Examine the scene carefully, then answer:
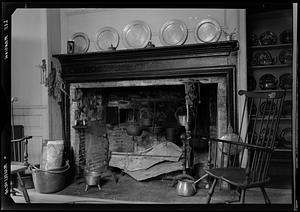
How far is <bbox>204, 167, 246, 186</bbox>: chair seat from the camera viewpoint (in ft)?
5.35

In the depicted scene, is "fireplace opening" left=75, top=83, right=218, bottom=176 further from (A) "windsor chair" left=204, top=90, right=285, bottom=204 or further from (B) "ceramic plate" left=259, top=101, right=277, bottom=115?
(B) "ceramic plate" left=259, top=101, right=277, bottom=115

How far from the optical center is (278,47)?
228cm

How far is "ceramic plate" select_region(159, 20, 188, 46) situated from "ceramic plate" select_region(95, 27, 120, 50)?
0.38 meters

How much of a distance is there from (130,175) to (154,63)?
3.33 feet

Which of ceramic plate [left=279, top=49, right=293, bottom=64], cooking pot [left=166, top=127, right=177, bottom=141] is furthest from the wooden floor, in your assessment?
ceramic plate [left=279, top=49, right=293, bottom=64]

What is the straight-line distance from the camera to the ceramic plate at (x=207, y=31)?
2078 millimetres

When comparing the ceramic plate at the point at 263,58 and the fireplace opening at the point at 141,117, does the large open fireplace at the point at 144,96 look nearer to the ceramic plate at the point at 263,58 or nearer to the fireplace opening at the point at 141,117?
the fireplace opening at the point at 141,117

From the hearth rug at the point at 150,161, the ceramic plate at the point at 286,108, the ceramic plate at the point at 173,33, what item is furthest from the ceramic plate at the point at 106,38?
the ceramic plate at the point at 286,108

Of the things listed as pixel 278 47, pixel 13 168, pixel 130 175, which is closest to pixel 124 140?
pixel 130 175

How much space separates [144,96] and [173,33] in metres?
0.64

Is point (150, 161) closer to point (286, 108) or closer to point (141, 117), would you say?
point (141, 117)

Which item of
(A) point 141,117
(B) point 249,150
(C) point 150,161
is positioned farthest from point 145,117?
(B) point 249,150

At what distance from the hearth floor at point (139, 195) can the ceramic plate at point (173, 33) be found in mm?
1132
